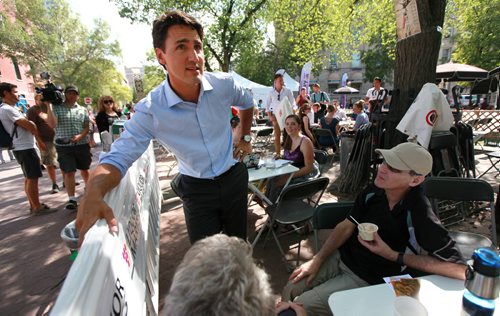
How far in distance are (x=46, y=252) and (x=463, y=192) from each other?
4.92 m

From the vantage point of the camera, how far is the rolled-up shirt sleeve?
4.06ft

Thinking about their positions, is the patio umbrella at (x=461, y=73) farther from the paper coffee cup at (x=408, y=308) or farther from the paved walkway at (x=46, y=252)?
the paper coffee cup at (x=408, y=308)

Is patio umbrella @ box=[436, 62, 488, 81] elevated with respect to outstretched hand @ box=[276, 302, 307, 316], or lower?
elevated

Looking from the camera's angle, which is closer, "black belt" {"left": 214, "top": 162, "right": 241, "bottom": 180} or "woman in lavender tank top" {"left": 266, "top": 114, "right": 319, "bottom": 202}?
"black belt" {"left": 214, "top": 162, "right": 241, "bottom": 180}

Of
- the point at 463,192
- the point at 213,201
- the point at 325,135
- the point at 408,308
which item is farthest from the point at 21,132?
the point at 325,135

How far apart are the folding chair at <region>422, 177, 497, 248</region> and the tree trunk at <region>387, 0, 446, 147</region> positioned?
160 cm

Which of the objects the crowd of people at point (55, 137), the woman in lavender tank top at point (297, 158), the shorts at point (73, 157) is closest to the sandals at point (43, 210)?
the crowd of people at point (55, 137)

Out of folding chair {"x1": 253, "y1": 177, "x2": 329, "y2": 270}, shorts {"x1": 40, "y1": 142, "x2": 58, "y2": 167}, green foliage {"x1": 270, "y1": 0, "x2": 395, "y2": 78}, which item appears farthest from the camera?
green foliage {"x1": 270, "y1": 0, "x2": 395, "y2": 78}

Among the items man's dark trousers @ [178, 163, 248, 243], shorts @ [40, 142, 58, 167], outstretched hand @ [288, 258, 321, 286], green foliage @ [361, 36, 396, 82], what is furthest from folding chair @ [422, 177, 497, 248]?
green foliage @ [361, 36, 396, 82]

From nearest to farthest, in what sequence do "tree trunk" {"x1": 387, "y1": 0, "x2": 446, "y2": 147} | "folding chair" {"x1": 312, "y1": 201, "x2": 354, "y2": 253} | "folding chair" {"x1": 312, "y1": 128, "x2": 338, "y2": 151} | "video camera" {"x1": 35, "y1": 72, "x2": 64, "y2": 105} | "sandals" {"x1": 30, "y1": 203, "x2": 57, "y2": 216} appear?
"folding chair" {"x1": 312, "y1": 201, "x2": 354, "y2": 253}, "tree trunk" {"x1": 387, "y1": 0, "x2": 446, "y2": 147}, "video camera" {"x1": 35, "y1": 72, "x2": 64, "y2": 105}, "sandals" {"x1": 30, "y1": 203, "x2": 57, "y2": 216}, "folding chair" {"x1": 312, "y1": 128, "x2": 338, "y2": 151}

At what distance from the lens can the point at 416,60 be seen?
12.0 feet

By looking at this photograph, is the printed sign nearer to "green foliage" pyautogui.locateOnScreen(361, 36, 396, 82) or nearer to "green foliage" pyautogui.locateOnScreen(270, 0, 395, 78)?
"green foliage" pyautogui.locateOnScreen(270, 0, 395, 78)

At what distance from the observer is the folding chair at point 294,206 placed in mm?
2622

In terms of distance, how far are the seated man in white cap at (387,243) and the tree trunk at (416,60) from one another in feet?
8.32
